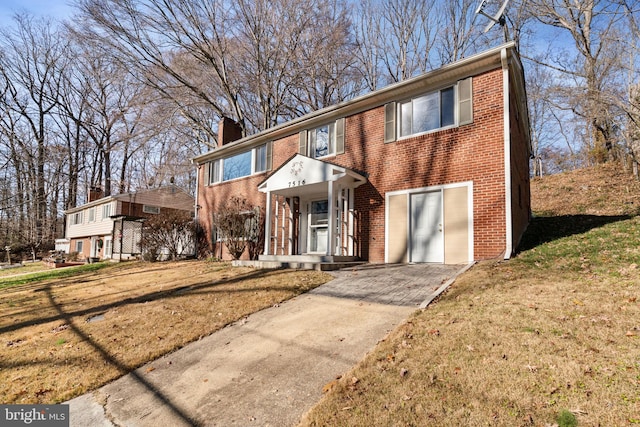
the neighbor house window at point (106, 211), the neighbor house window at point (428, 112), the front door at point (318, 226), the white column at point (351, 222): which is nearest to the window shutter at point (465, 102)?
the neighbor house window at point (428, 112)

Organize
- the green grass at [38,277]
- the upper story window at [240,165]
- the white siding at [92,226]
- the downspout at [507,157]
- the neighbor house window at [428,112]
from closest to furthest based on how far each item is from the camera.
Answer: the downspout at [507,157]
the neighbor house window at [428,112]
the green grass at [38,277]
the upper story window at [240,165]
the white siding at [92,226]

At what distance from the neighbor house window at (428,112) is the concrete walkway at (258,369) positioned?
5.06 meters

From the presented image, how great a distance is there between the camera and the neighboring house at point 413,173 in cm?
815

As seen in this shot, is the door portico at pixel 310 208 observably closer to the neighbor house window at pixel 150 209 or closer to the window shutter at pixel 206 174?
the window shutter at pixel 206 174

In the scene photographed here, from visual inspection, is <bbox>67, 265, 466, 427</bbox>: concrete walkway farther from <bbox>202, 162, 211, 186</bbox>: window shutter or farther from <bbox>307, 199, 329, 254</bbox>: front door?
<bbox>202, 162, 211, 186</bbox>: window shutter

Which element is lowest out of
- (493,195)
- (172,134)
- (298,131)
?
(493,195)

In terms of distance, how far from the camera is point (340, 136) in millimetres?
11375

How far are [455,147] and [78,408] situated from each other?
882cm

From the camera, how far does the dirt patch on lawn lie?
13.3 ft

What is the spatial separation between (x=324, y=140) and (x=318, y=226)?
122 inches

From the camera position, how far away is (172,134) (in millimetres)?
24750

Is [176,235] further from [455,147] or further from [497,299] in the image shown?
[497,299]

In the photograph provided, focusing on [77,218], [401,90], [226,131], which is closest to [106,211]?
[77,218]

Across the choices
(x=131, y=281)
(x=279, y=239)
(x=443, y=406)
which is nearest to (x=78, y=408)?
(x=443, y=406)
